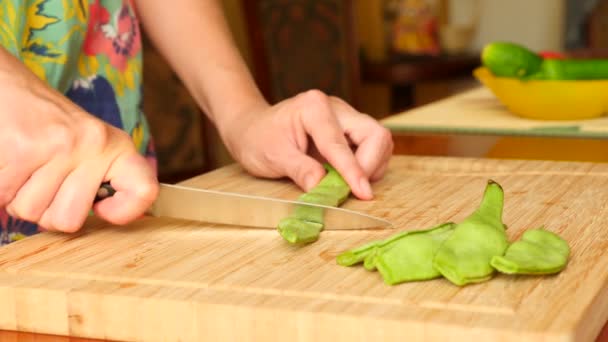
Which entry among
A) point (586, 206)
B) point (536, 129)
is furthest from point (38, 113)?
point (536, 129)

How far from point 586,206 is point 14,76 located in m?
0.59

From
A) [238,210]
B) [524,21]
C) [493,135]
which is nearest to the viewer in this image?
[238,210]

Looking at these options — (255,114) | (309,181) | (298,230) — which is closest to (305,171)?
(309,181)

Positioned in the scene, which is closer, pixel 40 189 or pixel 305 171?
pixel 40 189

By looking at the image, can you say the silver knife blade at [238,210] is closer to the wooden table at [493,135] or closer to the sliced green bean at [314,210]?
the sliced green bean at [314,210]

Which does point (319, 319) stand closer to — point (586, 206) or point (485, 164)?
point (586, 206)

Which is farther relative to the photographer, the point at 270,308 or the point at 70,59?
the point at 70,59

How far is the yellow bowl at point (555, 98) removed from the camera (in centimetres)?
154

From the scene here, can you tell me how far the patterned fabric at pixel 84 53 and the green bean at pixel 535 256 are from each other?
0.65 meters

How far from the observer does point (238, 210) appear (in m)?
0.98

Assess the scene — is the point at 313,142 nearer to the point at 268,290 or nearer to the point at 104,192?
the point at 104,192

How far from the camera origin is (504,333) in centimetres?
67

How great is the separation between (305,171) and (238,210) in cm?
20

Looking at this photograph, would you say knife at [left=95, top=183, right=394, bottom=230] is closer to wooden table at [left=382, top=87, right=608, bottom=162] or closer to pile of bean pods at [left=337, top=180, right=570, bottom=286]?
pile of bean pods at [left=337, top=180, right=570, bottom=286]
